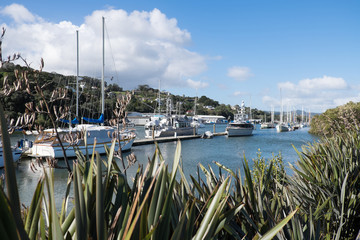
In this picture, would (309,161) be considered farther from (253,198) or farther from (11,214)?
(11,214)

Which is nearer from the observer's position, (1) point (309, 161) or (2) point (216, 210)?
(2) point (216, 210)

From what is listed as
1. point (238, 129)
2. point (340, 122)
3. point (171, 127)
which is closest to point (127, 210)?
point (340, 122)

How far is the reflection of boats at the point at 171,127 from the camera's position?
35.8 meters

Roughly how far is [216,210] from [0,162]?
1548 centimetres

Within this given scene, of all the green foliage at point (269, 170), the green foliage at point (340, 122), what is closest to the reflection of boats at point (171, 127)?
the green foliage at point (340, 122)

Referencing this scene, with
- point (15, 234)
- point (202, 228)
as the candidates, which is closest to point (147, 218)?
point (202, 228)

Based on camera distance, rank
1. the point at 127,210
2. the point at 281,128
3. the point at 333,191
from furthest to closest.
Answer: the point at 281,128 → the point at 333,191 → the point at 127,210

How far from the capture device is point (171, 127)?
37.1 meters

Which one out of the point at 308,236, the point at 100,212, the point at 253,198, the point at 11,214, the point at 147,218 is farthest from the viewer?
the point at 253,198

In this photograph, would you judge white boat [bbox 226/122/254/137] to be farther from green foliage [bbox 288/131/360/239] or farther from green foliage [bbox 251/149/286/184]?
green foliage [bbox 288/131/360/239]

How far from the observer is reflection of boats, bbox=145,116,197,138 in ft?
118

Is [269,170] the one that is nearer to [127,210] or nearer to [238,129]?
[127,210]

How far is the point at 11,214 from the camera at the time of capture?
66 cm

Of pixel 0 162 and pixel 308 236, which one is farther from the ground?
pixel 308 236
